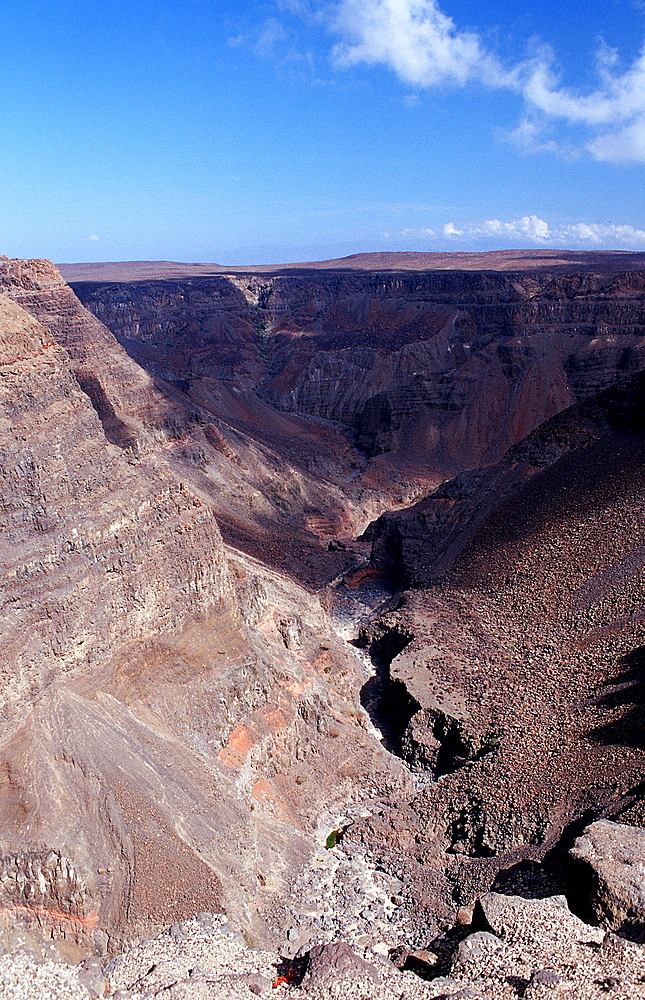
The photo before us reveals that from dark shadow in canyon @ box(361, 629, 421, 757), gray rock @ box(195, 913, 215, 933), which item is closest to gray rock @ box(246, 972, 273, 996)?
gray rock @ box(195, 913, 215, 933)

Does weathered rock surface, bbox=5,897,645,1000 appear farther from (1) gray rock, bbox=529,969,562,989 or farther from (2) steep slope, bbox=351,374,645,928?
(2) steep slope, bbox=351,374,645,928

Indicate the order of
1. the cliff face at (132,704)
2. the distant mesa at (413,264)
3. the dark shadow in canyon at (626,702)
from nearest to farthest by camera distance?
the cliff face at (132,704) < the dark shadow in canyon at (626,702) < the distant mesa at (413,264)

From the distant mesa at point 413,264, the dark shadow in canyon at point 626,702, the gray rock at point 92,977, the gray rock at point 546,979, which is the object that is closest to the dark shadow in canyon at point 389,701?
the dark shadow in canyon at point 626,702

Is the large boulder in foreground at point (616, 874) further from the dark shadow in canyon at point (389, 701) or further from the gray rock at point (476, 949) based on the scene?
the dark shadow in canyon at point (389, 701)

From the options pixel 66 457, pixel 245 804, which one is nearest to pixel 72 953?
pixel 245 804

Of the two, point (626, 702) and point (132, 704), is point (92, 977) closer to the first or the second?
point (132, 704)
